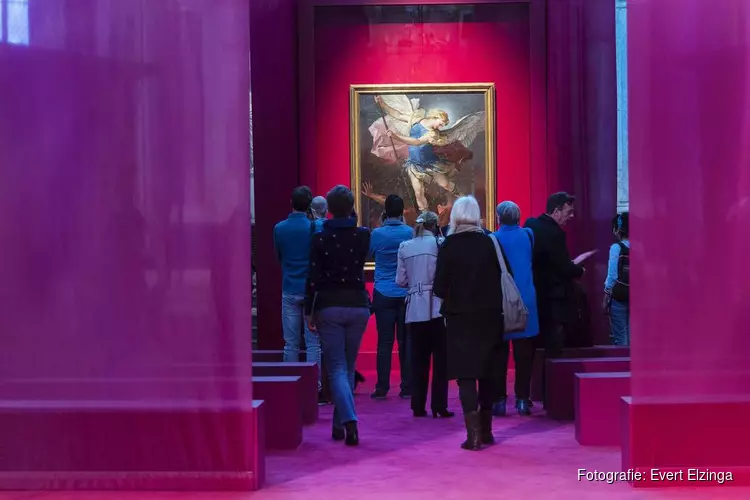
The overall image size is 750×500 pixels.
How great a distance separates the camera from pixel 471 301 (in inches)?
251

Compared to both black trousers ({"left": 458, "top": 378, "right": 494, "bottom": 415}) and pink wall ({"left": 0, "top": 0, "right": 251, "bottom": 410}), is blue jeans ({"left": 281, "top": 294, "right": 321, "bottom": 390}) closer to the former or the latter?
black trousers ({"left": 458, "top": 378, "right": 494, "bottom": 415})

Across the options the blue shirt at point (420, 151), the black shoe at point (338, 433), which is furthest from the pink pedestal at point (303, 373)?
the blue shirt at point (420, 151)

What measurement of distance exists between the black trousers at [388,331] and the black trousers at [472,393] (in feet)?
7.48

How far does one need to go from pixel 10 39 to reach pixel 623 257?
5.37m

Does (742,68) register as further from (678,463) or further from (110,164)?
(110,164)

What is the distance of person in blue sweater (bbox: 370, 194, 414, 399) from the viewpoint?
8.76 meters

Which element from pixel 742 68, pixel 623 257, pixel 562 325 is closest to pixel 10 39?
pixel 742 68

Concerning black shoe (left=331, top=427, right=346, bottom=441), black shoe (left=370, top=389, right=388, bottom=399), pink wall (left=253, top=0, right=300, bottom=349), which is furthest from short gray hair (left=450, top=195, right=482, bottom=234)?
pink wall (left=253, top=0, right=300, bottom=349)

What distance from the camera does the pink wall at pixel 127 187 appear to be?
5.19 m

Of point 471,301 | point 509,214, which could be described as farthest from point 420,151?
point 471,301

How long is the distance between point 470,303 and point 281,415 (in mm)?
1405

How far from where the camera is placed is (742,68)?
5.14 m

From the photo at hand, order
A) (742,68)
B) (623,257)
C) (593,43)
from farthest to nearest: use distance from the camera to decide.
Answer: (593,43) < (623,257) < (742,68)

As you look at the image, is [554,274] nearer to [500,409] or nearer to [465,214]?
[500,409]
